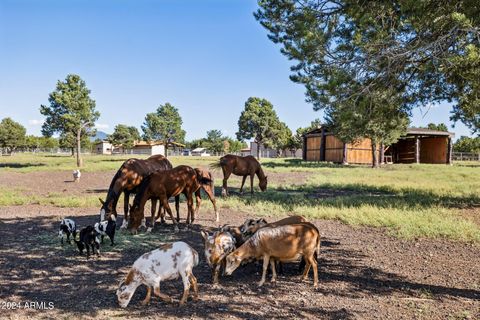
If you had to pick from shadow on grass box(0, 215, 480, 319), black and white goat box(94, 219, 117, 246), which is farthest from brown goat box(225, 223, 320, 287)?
black and white goat box(94, 219, 117, 246)

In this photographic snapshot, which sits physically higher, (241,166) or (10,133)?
(10,133)

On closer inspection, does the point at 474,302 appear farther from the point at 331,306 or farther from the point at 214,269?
the point at 214,269

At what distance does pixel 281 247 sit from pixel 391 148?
48918 mm

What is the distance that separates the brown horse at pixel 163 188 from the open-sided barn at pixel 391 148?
108ft

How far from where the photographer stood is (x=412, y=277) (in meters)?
6.02

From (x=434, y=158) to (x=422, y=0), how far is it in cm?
4689

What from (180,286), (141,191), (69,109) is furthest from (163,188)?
(69,109)

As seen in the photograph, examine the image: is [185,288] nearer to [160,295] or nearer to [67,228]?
[160,295]

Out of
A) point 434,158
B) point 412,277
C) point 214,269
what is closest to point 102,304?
point 214,269

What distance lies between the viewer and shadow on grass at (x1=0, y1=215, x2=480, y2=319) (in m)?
4.63

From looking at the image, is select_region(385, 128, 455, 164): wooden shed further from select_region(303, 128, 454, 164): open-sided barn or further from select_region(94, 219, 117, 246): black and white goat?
select_region(94, 219, 117, 246): black and white goat

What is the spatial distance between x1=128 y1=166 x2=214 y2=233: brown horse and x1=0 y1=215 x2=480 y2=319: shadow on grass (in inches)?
36.1

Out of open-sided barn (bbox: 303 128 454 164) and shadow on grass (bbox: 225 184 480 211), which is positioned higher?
open-sided barn (bbox: 303 128 454 164)

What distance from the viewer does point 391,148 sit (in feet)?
164
